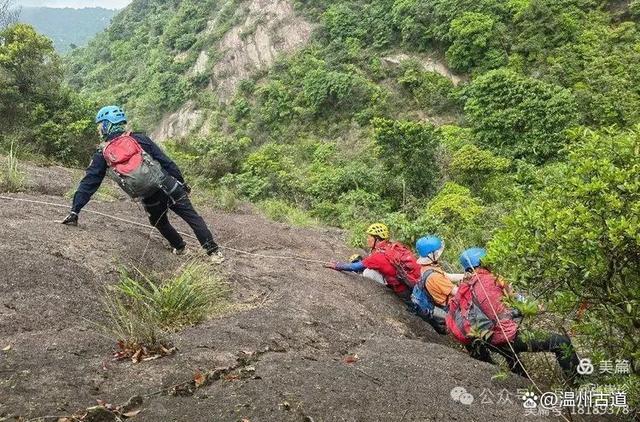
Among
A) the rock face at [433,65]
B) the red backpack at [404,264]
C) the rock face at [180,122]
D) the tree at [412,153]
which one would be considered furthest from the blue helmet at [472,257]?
the rock face at [180,122]

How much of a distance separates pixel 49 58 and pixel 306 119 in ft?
78.1

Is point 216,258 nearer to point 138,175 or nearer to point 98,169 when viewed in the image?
point 138,175

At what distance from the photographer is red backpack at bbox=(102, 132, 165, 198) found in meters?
5.50

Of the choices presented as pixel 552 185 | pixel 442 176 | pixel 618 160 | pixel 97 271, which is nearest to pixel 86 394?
pixel 97 271

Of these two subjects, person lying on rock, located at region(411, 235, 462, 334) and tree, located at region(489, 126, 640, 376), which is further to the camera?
person lying on rock, located at region(411, 235, 462, 334)

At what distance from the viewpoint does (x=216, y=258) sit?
20.2 feet

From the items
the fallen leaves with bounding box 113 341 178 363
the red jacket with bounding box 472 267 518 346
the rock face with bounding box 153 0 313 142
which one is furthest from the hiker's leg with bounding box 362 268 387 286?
the rock face with bounding box 153 0 313 142

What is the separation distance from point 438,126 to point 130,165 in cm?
2697

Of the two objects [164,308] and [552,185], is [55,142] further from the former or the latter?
[552,185]

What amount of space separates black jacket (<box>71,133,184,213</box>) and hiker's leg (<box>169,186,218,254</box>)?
240 millimetres

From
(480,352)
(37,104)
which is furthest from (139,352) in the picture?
(37,104)

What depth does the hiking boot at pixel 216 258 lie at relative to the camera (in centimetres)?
610

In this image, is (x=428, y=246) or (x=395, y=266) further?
(x=395, y=266)

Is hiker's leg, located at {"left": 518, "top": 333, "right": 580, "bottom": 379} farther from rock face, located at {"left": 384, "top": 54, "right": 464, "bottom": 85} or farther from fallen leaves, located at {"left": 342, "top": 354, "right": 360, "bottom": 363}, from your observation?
rock face, located at {"left": 384, "top": 54, "right": 464, "bottom": 85}
